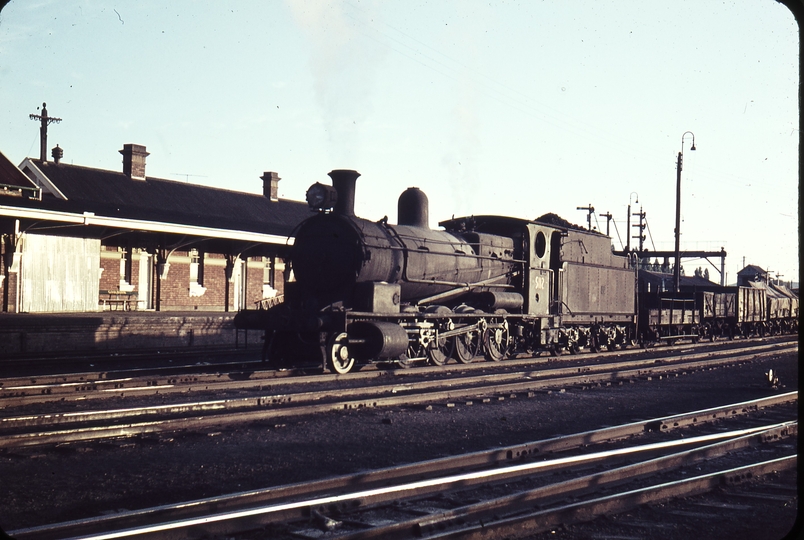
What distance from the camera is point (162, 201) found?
30625 millimetres

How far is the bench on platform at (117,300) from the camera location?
23938 millimetres

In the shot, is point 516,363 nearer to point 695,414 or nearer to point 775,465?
point 695,414

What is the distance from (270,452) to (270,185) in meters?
32.0

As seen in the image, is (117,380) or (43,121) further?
(43,121)

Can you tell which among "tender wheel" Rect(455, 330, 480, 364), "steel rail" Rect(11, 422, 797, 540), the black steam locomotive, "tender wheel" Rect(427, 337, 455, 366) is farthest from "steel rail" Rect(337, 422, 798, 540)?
"tender wheel" Rect(455, 330, 480, 364)

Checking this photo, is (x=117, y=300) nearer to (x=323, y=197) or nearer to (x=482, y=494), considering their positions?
(x=323, y=197)

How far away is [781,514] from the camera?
206 inches

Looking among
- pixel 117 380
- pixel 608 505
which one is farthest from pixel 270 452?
pixel 117 380

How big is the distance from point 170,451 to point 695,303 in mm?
25432

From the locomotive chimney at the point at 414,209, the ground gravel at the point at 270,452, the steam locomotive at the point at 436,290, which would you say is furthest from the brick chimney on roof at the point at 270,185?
the ground gravel at the point at 270,452

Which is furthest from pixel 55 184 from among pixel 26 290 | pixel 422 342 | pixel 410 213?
pixel 422 342

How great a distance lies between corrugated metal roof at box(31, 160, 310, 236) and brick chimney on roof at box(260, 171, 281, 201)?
1.85m

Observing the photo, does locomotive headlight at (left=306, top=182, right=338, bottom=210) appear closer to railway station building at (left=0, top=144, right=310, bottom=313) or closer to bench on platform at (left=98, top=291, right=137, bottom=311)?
railway station building at (left=0, top=144, right=310, bottom=313)

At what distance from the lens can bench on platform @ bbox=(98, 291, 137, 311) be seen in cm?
→ 2394
